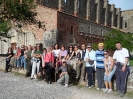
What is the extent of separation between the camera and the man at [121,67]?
7.74 meters

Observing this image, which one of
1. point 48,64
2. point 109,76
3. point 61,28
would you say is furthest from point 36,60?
point 61,28

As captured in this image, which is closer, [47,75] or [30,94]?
[30,94]

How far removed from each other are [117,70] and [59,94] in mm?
2342

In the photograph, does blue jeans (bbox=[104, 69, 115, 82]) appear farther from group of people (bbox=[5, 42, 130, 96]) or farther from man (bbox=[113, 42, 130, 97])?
man (bbox=[113, 42, 130, 97])

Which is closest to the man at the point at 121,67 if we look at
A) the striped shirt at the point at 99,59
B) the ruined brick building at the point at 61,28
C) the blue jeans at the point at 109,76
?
the blue jeans at the point at 109,76

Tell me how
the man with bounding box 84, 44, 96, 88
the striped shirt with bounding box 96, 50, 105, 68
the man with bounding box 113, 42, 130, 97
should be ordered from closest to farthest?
the man with bounding box 113, 42, 130, 97
the striped shirt with bounding box 96, 50, 105, 68
the man with bounding box 84, 44, 96, 88

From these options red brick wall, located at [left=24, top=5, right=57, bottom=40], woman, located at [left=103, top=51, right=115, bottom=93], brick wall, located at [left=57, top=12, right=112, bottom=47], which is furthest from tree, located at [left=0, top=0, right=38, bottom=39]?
woman, located at [left=103, top=51, right=115, bottom=93]

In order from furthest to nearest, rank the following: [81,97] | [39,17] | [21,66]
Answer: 1. [39,17]
2. [21,66]
3. [81,97]

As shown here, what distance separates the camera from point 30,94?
7.84m

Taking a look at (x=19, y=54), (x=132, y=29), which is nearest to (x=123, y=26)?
(x=132, y=29)

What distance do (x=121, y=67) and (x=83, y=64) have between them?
210cm

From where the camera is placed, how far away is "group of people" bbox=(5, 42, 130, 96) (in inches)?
312

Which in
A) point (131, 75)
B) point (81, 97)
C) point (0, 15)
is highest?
point (0, 15)

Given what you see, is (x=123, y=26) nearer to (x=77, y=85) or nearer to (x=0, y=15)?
(x=0, y=15)
